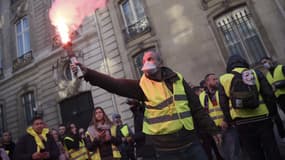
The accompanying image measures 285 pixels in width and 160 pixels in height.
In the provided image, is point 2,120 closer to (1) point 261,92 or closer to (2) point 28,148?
(2) point 28,148

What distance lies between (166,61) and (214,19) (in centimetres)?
270

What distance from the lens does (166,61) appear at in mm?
10984

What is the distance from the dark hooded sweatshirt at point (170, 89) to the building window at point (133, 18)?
9244mm

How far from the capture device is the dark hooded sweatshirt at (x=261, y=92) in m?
3.38

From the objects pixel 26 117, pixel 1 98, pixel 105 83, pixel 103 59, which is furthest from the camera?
pixel 1 98

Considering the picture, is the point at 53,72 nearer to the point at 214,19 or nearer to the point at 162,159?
the point at 214,19

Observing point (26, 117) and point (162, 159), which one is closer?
point (162, 159)

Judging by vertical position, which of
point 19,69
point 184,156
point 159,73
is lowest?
point 184,156

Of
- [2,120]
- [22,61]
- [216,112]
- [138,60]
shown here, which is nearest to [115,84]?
[216,112]

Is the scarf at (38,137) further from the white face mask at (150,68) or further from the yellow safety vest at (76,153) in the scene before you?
the white face mask at (150,68)

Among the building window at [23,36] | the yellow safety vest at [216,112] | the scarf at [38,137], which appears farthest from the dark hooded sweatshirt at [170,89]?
the building window at [23,36]

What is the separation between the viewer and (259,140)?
3328mm

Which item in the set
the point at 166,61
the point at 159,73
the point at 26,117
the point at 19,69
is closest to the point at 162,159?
the point at 159,73

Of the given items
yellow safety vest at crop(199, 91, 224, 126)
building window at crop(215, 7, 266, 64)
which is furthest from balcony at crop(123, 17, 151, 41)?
yellow safety vest at crop(199, 91, 224, 126)
